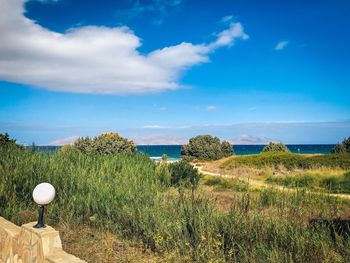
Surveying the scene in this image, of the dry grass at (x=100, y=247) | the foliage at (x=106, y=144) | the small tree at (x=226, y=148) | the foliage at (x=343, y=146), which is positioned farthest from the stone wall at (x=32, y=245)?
the small tree at (x=226, y=148)

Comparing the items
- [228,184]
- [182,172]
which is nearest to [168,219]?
[182,172]

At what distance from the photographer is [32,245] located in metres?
3.98

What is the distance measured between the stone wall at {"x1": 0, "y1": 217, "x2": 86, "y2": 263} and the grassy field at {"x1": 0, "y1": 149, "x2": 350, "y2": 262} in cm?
64

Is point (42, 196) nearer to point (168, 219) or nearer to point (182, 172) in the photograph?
point (168, 219)

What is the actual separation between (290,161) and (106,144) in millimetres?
12234

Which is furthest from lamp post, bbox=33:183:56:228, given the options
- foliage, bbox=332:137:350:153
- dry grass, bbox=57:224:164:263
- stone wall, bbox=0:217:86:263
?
foliage, bbox=332:137:350:153

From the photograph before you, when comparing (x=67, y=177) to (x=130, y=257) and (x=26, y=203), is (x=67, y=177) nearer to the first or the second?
(x=26, y=203)

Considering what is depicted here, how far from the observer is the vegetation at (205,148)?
38375 mm

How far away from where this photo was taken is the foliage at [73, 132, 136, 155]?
72.3 feet

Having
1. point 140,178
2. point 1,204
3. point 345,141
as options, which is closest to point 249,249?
point 1,204

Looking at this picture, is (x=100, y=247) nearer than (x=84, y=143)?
Yes

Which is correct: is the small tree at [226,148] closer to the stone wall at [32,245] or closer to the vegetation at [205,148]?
the vegetation at [205,148]

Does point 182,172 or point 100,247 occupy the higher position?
point 182,172

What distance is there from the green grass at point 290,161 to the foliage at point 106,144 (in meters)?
7.34
